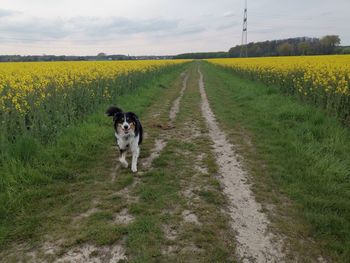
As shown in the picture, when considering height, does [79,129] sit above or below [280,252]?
above

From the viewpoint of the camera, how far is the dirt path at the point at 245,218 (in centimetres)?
336

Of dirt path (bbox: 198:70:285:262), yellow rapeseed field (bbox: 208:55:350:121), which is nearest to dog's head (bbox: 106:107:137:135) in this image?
dirt path (bbox: 198:70:285:262)

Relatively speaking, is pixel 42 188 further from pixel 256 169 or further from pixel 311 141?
pixel 311 141

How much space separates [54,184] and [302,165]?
4.45 metres

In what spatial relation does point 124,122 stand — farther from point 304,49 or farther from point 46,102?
point 304,49

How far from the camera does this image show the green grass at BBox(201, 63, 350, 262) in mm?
3859

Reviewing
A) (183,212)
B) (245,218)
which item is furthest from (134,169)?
(245,218)

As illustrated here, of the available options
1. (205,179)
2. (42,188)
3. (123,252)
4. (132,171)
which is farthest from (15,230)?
(205,179)

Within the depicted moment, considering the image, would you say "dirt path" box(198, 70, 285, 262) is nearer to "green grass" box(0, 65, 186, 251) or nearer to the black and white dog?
"green grass" box(0, 65, 186, 251)

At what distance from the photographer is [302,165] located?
584 centimetres

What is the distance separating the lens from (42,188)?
16.1 ft

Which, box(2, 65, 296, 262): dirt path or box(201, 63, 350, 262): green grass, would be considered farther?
box(201, 63, 350, 262): green grass

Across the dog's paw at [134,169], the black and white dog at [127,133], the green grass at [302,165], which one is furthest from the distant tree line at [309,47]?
the dog's paw at [134,169]

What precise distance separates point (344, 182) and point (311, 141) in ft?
7.10
